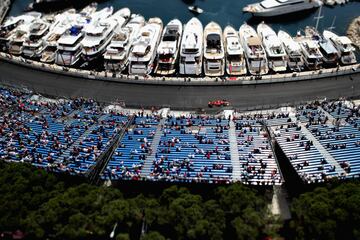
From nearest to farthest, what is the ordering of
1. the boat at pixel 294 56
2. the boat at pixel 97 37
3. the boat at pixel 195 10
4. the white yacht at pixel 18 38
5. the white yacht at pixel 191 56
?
the white yacht at pixel 191 56
the boat at pixel 294 56
the boat at pixel 97 37
the white yacht at pixel 18 38
the boat at pixel 195 10

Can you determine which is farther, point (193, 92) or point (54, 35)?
point (54, 35)

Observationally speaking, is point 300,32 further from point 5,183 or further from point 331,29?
point 5,183

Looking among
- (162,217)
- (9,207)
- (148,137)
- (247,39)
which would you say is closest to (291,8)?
(247,39)

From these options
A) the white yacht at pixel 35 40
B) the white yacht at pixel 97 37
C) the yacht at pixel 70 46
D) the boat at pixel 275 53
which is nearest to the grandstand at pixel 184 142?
the boat at pixel 275 53

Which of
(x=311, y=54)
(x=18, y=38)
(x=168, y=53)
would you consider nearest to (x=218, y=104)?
(x=168, y=53)

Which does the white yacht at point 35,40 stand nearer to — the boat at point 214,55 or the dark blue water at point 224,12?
the dark blue water at point 224,12

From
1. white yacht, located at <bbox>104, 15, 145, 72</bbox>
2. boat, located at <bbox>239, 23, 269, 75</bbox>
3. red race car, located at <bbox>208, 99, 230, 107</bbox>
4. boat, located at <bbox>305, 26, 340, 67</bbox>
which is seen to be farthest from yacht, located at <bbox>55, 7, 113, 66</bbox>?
boat, located at <bbox>305, 26, 340, 67</bbox>

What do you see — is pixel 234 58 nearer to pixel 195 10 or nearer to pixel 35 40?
pixel 195 10
